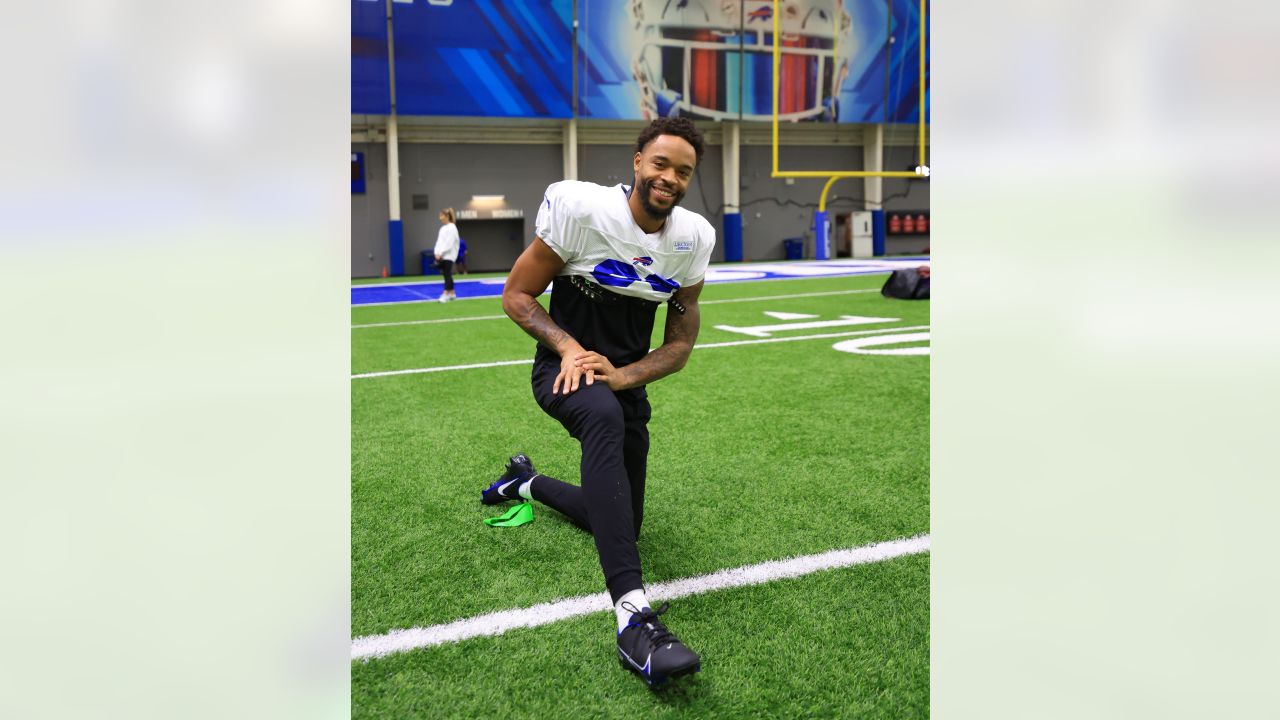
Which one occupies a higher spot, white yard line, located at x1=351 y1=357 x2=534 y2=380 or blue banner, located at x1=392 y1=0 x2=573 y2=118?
blue banner, located at x1=392 y1=0 x2=573 y2=118

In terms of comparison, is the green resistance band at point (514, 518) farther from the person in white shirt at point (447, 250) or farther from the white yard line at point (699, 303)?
the person in white shirt at point (447, 250)

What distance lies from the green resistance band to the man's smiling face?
133cm

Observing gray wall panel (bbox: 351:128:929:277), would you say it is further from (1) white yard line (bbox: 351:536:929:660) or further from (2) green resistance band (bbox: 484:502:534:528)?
(1) white yard line (bbox: 351:536:929:660)

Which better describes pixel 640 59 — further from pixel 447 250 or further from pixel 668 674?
pixel 668 674

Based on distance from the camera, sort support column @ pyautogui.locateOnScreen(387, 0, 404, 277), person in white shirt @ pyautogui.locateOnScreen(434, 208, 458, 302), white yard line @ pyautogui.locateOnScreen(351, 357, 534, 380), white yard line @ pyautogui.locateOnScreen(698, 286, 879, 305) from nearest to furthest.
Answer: white yard line @ pyautogui.locateOnScreen(351, 357, 534, 380), white yard line @ pyautogui.locateOnScreen(698, 286, 879, 305), person in white shirt @ pyautogui.locateOnScreen(434, 208, 458, 302), support column @ pyautogui.locateOnScreen(387, 0, 404, 277)

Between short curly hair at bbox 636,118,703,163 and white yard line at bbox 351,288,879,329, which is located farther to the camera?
white yard line at bbox 351,288,879,329

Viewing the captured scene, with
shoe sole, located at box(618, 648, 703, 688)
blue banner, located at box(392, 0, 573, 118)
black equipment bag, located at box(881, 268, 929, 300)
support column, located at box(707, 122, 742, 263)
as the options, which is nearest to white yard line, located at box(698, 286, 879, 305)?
black equipment bag, located at box(881, 268, 929, 300)

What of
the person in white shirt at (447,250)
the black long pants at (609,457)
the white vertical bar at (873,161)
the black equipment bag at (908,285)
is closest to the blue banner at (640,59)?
the white vertical bar at (873,161)

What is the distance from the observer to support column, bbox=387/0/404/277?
67.5 ft

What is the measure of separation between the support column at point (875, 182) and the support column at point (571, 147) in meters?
9.55

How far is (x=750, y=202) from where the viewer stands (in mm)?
26375

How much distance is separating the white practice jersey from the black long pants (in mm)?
341

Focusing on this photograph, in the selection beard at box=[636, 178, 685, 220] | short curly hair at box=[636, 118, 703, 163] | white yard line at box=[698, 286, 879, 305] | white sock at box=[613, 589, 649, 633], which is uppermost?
short curly hair at box=[636, 118, 703, 163]

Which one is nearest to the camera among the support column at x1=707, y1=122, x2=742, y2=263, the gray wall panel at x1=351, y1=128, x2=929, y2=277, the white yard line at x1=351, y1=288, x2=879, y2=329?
the white yard line at x1=351, y1=288, x2=879, y2=329
